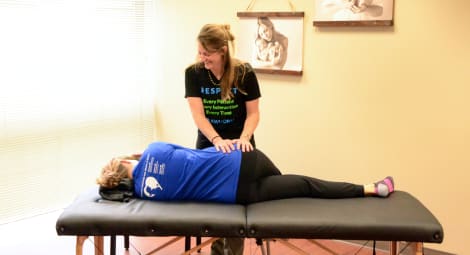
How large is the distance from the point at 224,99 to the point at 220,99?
2cm

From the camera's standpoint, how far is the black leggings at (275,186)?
2.07 metres

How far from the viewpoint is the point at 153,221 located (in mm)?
1871

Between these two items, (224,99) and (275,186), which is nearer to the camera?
(275,186)

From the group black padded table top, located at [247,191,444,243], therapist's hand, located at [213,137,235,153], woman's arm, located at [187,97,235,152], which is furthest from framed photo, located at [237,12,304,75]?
black padded table top, located at [247,191,444,243]

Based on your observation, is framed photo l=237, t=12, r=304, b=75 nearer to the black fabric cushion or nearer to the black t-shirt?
the black t-shirt

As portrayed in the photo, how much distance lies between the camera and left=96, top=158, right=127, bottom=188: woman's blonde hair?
213cm

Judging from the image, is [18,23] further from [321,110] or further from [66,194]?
[321,110]

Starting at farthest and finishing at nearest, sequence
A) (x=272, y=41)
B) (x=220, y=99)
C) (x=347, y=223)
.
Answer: (x=272, y=41)
(x=220, y=99)
(x=347, y=223)

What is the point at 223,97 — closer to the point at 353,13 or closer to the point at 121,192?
the point at 121,192

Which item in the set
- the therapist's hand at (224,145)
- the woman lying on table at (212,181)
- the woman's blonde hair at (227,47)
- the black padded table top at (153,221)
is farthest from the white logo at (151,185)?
the woman's blonde hair at (227,47)

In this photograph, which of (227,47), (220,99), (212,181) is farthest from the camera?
(220,99)

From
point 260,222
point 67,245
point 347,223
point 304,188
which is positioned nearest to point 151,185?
point 260,222

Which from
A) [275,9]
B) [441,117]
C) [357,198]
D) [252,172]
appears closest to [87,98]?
[275,9]

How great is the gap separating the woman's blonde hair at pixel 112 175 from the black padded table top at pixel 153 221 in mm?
185
